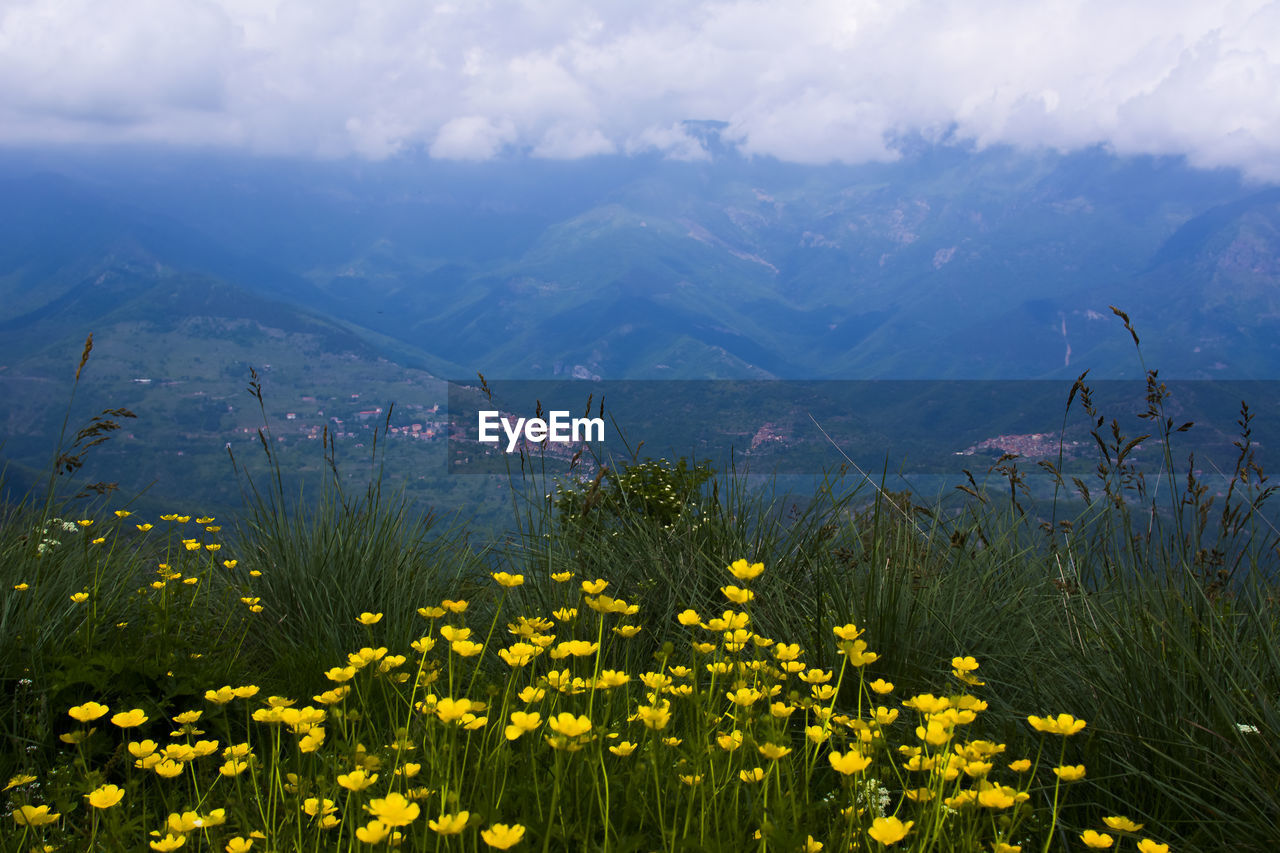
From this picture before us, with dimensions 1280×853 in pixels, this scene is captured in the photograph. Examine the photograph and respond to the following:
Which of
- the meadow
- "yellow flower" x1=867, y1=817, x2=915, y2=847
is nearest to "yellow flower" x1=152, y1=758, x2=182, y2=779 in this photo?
the meadow

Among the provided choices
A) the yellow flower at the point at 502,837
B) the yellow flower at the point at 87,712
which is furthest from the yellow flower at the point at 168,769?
the yellow flower at the point at 502,837

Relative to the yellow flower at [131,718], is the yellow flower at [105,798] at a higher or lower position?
lower

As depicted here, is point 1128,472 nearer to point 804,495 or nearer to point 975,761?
point 804,495

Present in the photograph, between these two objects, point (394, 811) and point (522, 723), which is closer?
point (394, 811)

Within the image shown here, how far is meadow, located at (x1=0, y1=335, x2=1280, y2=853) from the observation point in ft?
5.35

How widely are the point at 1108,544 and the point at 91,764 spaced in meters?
4.42

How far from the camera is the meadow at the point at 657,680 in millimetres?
1631

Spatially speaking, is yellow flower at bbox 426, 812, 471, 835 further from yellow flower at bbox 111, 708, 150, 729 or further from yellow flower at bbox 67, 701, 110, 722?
yellow flower at bbox 67, 701, 110, 722

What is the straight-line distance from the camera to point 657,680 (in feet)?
5.83

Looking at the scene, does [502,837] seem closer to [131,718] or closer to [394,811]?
[394,811]

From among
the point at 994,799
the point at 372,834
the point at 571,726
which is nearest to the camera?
the point at 372,834

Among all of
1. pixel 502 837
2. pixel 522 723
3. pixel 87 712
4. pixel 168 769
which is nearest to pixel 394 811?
pixel 502 837

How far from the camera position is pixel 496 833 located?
50.3 inches

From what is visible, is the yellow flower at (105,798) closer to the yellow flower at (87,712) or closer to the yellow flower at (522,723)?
the yellow flower at (87,712)
